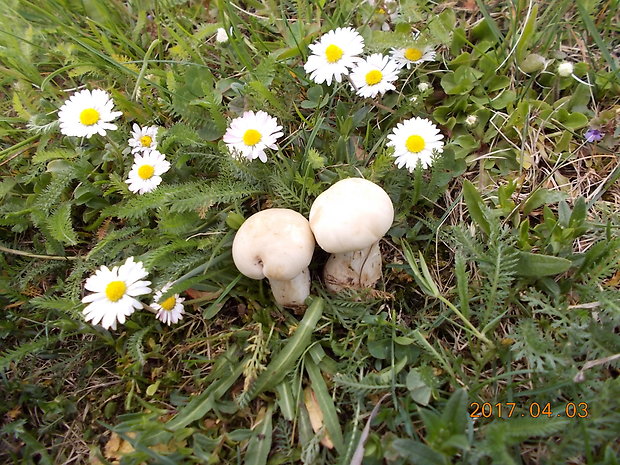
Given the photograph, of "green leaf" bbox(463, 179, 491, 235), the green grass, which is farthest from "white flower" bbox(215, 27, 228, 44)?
"green leaf" bbox(463, 179, 491, 235)

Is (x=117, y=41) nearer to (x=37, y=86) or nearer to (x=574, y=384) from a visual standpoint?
(x=37, y=86)

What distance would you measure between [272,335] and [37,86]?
206 cm

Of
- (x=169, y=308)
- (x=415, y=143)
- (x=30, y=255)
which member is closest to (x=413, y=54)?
(x=415, y=143)

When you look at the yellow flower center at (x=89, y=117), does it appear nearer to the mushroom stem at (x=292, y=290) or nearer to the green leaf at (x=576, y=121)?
the mushroom stem at (x=292, y=290)

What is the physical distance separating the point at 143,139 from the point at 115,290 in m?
0.83

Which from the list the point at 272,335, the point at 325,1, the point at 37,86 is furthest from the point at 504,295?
the point at 37,86

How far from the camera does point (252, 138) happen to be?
2.15 meters

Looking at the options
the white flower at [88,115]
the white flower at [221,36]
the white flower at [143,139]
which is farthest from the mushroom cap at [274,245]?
the white flower at [221,36]

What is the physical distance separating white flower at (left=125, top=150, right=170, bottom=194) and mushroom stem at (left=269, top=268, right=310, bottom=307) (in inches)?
30.9

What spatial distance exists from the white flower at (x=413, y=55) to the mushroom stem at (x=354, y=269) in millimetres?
986

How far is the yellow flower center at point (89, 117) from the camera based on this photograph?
234cm

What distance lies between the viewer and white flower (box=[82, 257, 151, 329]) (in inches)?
77.1

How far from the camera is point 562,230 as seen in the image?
6.50 ft

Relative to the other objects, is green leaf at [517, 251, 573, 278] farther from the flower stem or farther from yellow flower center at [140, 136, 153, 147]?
the flower stem
